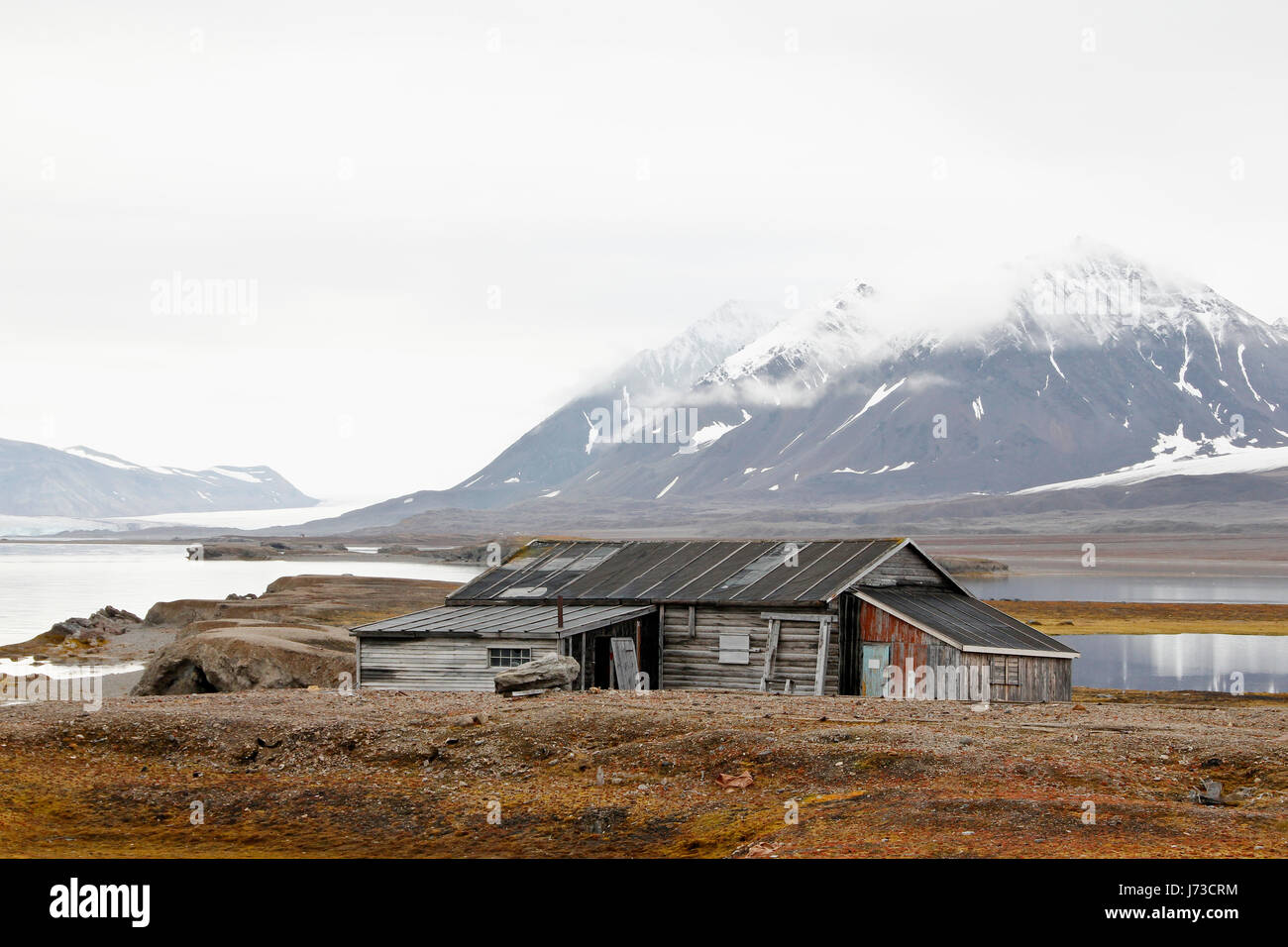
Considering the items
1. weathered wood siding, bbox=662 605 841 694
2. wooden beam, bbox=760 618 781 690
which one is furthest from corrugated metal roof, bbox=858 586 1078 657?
wooden beam, bbox=760 618 781 690

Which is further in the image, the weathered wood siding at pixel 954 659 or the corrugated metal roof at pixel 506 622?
the corrugated metal roof at pixel 506 622

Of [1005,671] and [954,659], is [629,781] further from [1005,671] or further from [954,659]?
[1005,671]

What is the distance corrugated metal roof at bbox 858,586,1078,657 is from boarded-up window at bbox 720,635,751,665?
3426 millimetres

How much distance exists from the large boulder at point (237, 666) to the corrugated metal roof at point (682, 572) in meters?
5.38

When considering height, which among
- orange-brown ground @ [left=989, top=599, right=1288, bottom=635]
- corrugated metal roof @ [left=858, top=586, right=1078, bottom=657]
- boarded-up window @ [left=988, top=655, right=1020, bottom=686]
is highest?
corrugated metal roof @ [left=858, top=586, right=1078, bottom=657]

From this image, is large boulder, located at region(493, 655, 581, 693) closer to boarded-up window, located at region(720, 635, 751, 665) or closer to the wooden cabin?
the wooden cabin

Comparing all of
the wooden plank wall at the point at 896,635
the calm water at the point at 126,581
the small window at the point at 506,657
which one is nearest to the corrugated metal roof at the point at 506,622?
the small window at the point at 506,657

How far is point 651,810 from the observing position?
759 inches

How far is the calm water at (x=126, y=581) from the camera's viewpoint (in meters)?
91.9

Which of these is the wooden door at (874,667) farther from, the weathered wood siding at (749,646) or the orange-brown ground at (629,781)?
the orange-brown ground at (629,781)

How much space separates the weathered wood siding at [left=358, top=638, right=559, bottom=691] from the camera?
120 ft
